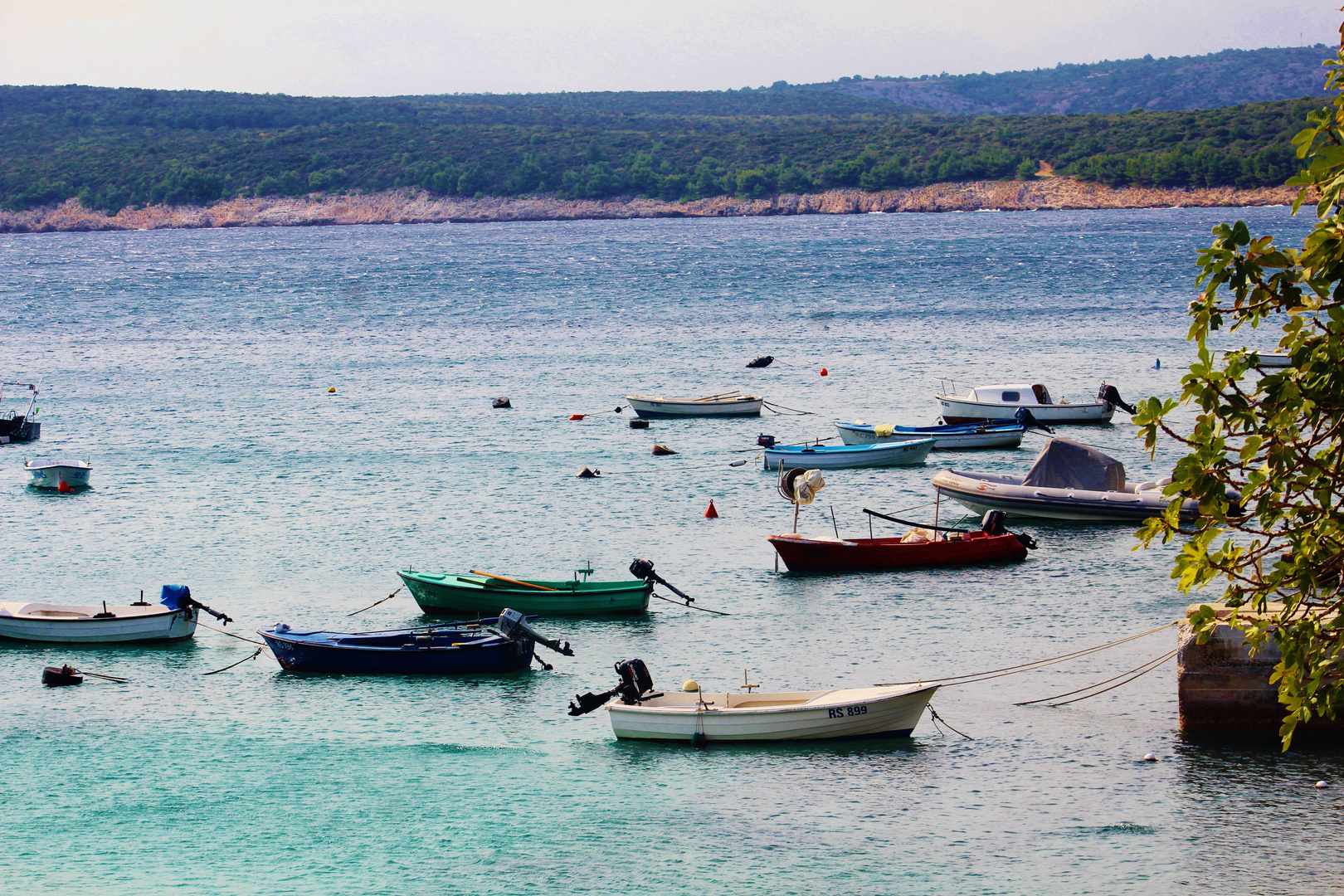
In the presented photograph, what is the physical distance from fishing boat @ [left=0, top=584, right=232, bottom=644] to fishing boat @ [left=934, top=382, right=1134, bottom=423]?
99.3 feet

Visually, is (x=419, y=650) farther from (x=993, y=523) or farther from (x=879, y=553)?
(x=993, y=523)

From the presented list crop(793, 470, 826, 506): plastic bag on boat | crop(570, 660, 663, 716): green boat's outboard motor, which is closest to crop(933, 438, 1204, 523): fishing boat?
crop(793, 470, 826, 506): plastic bag on boat

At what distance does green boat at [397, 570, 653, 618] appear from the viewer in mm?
29250

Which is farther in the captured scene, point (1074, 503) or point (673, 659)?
point (1074, 503)

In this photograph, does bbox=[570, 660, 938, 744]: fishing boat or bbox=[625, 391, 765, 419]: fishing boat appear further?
bbox=[625, 391, 765, 419]: fishing boat

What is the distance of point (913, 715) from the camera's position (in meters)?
21.9

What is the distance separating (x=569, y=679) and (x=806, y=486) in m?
8.87

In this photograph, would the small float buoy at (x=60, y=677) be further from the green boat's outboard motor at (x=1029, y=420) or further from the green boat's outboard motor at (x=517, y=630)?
the green boat's outboard motor at (x=1029, y=420)

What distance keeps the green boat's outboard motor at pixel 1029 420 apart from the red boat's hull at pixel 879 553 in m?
17.0

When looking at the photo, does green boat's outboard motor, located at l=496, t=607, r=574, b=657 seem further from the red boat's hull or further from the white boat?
the white boat

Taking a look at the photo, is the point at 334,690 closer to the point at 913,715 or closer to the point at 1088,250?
the point at 913,715

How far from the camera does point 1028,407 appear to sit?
164 feet

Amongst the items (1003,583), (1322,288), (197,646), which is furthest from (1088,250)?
(1322,288)

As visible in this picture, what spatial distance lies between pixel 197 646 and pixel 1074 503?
2216cm
